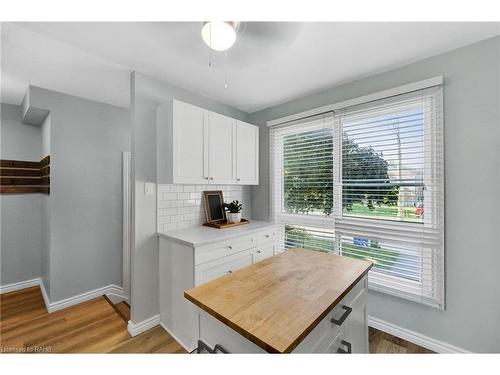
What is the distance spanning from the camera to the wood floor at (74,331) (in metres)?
1.82

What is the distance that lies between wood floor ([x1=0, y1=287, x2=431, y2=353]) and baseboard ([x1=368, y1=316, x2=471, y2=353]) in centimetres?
4

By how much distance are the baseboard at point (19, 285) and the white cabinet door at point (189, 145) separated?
2.73 m

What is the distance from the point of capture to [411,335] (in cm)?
187

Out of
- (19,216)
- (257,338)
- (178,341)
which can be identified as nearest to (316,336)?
(257,338)

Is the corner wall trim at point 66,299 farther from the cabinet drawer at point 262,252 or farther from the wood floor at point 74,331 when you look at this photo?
the cabinet drawer at point 262,252

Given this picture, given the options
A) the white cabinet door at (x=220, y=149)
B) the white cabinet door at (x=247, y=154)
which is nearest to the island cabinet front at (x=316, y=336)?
the white cabinet door at (x=220, y=149)

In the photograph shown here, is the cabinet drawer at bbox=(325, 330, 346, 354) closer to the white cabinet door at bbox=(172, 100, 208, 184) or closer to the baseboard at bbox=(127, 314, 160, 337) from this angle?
the white cabinet door at bbox=(172, 100, 208, 184)

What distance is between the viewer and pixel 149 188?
2135 millimetres

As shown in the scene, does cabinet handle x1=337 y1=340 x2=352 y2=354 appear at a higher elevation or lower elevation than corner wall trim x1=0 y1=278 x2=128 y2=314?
higher

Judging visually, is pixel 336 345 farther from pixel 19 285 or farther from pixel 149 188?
pixel 19 285

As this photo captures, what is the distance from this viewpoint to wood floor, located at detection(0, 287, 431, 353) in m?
1.81

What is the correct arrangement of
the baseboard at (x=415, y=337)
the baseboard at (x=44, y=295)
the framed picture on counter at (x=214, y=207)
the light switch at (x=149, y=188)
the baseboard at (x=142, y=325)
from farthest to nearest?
1. the framed picture on counter at (x=214, y=207)
2. the baseboard at (x=44, y=295)
3. the light switch at (x=149, y=188)
4. the baseboard at (x=142, y=325)
5. the baseboard at (x=415, y=337)

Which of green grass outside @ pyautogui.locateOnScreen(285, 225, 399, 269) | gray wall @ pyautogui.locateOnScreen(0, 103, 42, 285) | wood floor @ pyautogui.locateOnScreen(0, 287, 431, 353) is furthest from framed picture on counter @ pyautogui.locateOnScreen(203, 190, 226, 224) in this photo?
gray wall @ pyautogui.locateOnScreen(0, 103, 42, 285)
